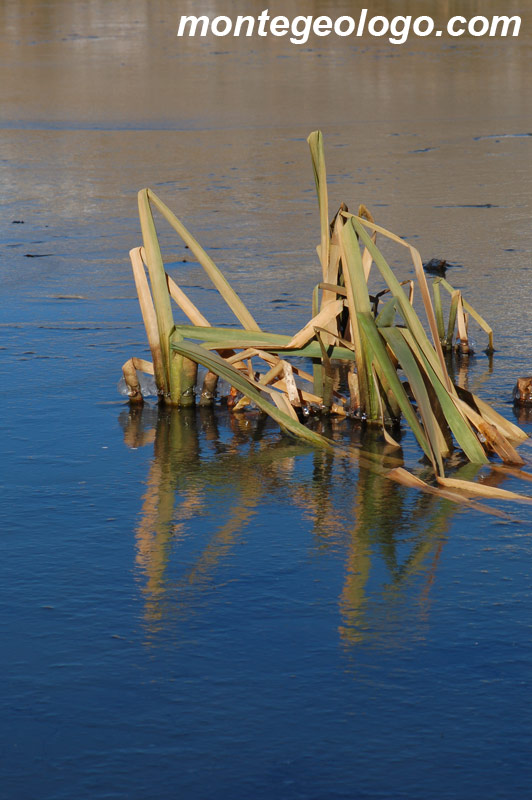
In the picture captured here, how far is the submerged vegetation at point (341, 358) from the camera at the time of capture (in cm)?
420

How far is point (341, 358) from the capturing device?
15.7 feet

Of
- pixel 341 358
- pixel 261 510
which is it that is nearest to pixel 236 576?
pixel 261 510

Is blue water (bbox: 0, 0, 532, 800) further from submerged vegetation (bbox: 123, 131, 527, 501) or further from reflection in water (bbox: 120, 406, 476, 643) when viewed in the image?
submerged vegetation (bbox: 123, 131, 527, 501)

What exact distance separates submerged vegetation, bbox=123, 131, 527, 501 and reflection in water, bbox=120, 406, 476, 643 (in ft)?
0.45

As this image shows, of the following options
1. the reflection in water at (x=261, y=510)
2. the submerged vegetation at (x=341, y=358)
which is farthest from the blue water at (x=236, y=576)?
the submerged vegetation at (x=341, y=358)

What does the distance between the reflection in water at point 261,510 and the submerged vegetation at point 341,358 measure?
14 cm

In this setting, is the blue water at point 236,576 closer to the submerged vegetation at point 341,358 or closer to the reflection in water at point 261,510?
the reflection in water at point 261,510

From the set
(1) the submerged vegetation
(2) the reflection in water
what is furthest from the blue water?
(1) the submerged vegetation

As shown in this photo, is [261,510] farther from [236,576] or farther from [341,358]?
[341,358]

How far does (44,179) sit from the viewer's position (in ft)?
36.2

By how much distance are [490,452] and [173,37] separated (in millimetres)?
24151

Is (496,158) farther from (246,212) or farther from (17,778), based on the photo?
(17,778)

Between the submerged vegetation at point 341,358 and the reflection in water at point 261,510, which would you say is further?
the submerged vegetation at point 341,358

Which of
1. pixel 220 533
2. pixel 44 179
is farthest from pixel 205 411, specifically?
pixel 44 179
